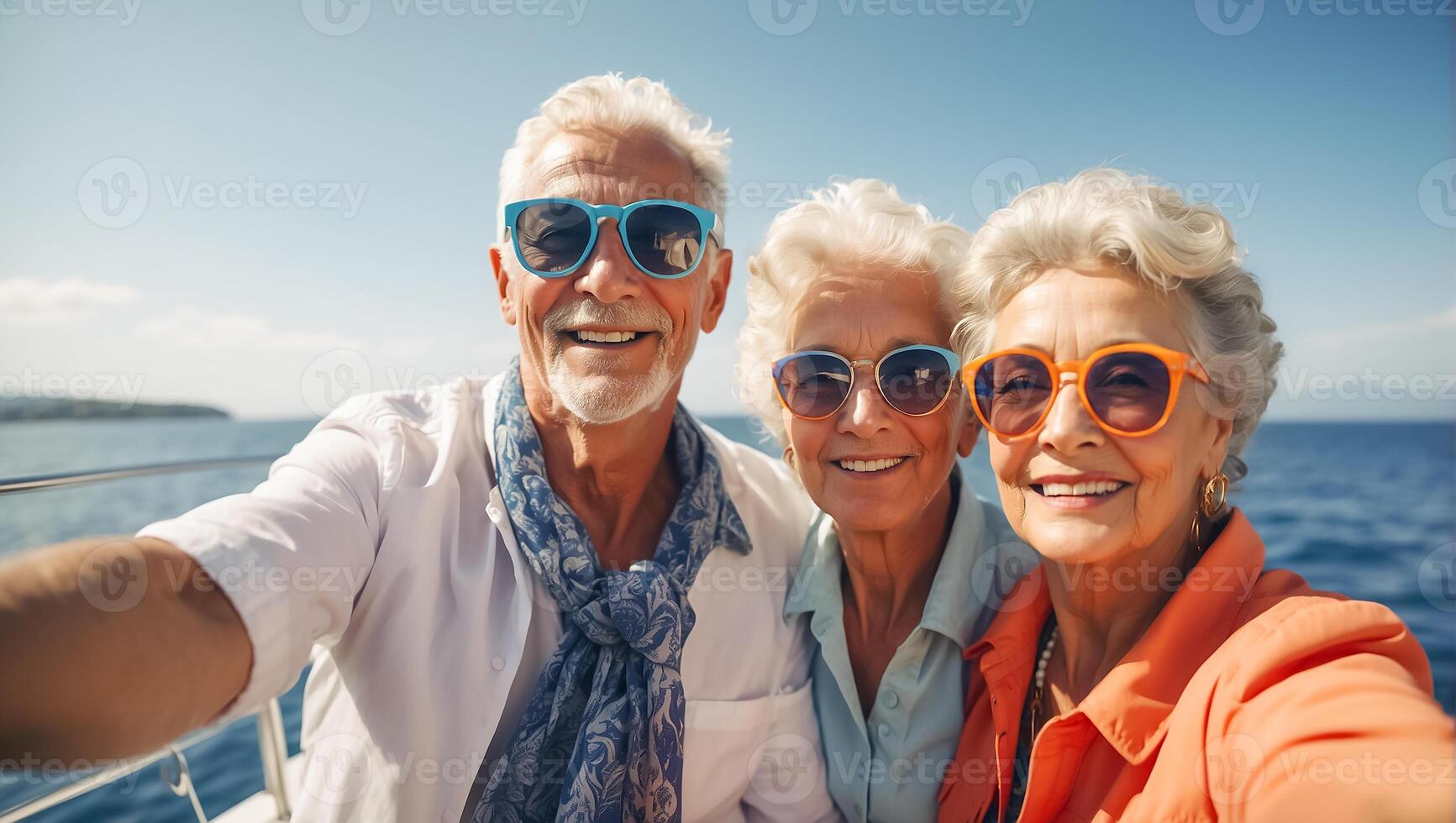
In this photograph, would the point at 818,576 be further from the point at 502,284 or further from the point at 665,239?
the point at 502,284

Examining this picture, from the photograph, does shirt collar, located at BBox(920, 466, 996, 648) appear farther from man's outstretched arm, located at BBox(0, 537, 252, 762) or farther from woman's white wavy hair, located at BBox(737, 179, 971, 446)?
man's outstretched arm, located at BBox(0, 537, 252, 762)

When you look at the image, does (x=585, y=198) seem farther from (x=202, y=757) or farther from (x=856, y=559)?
(x=202, y=757)

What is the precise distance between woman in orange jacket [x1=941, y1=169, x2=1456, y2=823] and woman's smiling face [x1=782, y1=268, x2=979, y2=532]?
0.73ft

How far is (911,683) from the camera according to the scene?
2.24 m

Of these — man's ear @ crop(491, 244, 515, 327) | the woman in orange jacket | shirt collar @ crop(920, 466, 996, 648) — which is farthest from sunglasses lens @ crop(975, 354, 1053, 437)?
man's ear @ crop(491, 244, 515, 327)

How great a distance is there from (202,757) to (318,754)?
844cm

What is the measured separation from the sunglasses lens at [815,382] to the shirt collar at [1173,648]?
1.03m

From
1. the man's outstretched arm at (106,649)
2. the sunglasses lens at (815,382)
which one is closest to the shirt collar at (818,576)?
the sunglasses lens at (815,382)

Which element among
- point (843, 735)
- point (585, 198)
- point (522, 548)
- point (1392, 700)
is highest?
point (585, 198)

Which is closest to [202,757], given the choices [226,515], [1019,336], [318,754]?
[318,754]

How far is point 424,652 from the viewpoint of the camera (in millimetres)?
2006

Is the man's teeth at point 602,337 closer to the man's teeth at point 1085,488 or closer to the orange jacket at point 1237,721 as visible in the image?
the man's teeth at point 1085,488

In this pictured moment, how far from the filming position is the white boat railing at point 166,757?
2.14m

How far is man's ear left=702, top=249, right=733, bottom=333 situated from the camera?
2822 millimetres
